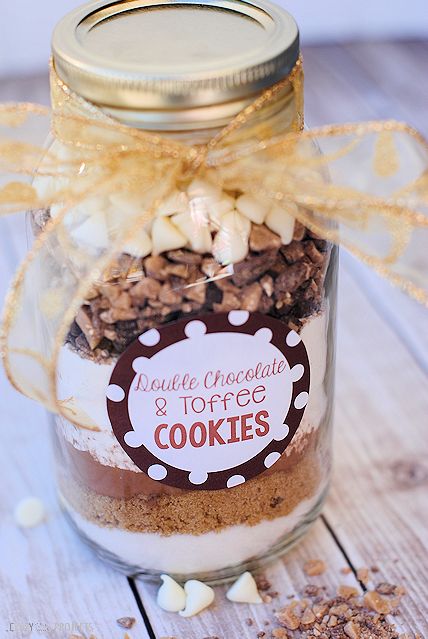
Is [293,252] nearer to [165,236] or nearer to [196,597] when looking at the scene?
[165,236]

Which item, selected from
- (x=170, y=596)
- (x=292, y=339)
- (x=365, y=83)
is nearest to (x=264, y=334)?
(x=292, y=339)

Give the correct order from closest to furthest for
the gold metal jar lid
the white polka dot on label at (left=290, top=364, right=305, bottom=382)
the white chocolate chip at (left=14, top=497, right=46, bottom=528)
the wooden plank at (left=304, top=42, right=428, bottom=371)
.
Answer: the gold metal jar lid
the white polka dot on label at (left=290, top=364, right=305, bottom=382)
the white chocolate chip at (left=14, top=497, right=46, bottom=528)
the wooden plank at (left=304, top=42, right=428, bottom=371)

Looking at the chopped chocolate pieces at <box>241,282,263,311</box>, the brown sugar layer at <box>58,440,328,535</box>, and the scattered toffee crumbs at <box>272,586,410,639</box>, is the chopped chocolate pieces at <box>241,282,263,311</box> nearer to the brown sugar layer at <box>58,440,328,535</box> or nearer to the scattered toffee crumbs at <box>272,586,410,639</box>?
the brown sugar layer at <box>58,440,328,535</box>

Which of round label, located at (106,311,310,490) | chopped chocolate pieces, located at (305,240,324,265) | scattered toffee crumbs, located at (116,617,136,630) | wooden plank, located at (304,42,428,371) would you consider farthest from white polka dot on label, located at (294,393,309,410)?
wooden plank, located at (304,42,428,371)

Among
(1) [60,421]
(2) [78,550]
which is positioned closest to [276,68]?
(1) [60,421]

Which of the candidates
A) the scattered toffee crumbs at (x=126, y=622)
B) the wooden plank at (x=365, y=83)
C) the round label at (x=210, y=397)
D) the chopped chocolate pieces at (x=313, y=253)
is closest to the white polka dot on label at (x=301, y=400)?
the round label at (x=210, y=397)

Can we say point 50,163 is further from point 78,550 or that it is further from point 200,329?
point 78,550
